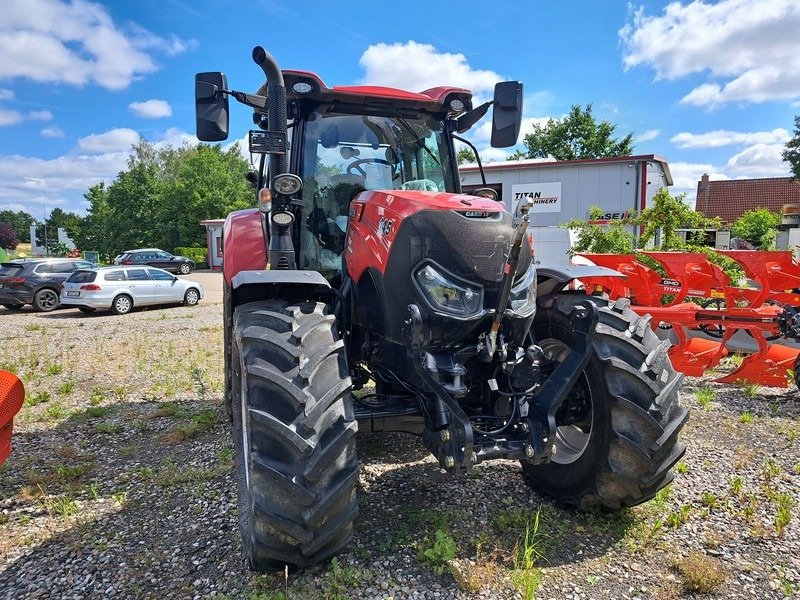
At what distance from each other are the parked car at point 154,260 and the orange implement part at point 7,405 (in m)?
30.3

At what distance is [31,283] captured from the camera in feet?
54.9

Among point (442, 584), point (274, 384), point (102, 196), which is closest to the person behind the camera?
point (274, 384)

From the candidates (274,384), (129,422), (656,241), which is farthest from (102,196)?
(274,384)

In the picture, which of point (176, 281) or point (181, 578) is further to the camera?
point (176, 281)

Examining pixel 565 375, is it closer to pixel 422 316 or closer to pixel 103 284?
pixel 422 316

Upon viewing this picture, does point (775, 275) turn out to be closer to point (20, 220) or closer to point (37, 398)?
point (37, 398)

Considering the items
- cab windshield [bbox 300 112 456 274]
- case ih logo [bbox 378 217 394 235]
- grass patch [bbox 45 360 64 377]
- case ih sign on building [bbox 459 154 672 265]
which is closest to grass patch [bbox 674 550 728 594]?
case ih logo [bbox 378 217 394 235]

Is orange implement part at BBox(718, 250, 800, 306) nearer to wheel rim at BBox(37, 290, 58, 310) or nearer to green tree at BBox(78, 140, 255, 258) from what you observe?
wheel rim at BBox(37, 290, 58, 310)

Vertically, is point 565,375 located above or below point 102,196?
below

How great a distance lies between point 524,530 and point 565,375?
1003 mm

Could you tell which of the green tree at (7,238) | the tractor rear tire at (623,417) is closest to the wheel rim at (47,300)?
the tractor rear tire at (623,417)

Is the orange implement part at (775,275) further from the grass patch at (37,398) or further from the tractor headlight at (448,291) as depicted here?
the grass patch at (37,398)

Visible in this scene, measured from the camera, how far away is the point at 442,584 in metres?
2.70

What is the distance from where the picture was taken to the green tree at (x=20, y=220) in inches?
3924
